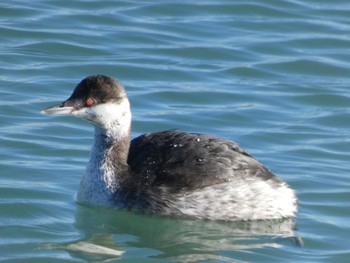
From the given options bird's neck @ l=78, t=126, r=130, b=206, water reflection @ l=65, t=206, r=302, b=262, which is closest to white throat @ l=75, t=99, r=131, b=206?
bird's neck @ l=78, t=126, r=130, b=206

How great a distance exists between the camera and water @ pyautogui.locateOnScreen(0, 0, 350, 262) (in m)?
11.2

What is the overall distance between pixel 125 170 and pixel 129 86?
3.98 meters

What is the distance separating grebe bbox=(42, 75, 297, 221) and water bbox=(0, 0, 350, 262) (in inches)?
5.8

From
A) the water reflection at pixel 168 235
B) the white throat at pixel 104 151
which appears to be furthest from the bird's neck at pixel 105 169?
the water reflection at pixel 168 235

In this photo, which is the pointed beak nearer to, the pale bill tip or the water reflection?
the pale bill tip

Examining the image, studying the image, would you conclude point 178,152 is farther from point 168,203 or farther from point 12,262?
point 12,262

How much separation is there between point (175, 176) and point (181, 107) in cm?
350

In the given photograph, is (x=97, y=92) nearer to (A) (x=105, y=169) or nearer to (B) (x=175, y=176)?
(A) (x=105, y=169)

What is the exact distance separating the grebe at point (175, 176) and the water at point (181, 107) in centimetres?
→ 15

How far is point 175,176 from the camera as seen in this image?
38.1ft

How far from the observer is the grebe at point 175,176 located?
1159cm

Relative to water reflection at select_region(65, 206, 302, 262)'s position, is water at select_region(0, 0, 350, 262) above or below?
above

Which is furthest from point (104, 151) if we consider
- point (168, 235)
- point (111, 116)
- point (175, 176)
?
point (168, 235)

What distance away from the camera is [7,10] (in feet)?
59.2
